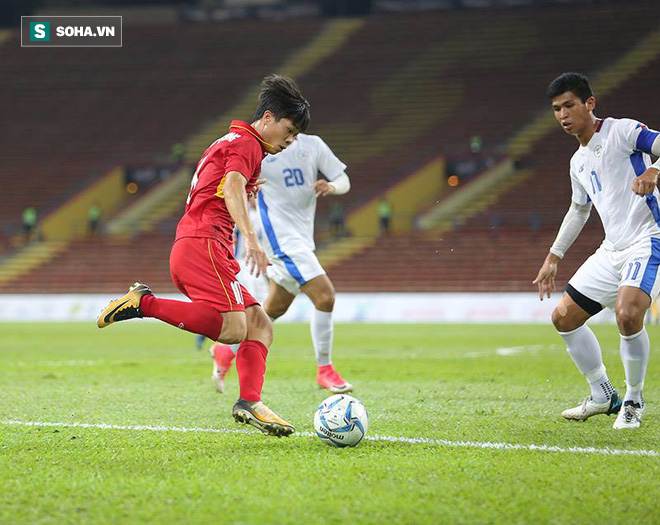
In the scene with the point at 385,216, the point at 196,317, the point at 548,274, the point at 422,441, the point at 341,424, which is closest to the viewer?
the point at 341,424

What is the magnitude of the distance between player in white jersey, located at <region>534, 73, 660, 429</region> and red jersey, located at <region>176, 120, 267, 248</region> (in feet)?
6.65

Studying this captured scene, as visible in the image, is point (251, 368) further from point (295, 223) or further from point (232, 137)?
point (295, 223)

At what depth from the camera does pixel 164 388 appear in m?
8.02

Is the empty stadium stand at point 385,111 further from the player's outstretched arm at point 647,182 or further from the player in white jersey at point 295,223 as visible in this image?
the player's outstretched arm at point 647,182

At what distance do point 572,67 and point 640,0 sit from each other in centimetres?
427

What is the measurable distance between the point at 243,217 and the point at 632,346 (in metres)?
2.57

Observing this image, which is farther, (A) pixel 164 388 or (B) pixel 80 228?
(B) pixel 80 228

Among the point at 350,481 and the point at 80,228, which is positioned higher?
the point at 80,228

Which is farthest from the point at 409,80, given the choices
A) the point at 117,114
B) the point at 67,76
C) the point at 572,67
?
the point at 67,76

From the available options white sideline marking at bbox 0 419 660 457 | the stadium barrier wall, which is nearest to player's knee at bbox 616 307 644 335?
white sideline marking at bbox 0 419 660 457

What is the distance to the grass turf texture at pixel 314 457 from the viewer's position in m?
3.50

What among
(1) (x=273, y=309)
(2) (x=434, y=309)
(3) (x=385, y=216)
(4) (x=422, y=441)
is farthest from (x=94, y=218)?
(4) (x=422, y=441)

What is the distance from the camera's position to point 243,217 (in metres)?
4.92

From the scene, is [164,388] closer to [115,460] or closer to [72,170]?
[115,460]
